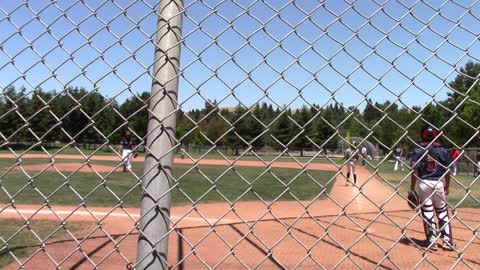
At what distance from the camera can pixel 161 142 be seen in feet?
6.33

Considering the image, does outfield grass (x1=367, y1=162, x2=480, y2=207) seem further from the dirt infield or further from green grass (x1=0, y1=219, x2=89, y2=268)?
green grass (x1=0, y1=219, x2=89, y2=268)

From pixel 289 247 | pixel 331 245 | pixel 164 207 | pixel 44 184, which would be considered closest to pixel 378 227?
pixel 331 245

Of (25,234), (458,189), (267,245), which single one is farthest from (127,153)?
(458,189)

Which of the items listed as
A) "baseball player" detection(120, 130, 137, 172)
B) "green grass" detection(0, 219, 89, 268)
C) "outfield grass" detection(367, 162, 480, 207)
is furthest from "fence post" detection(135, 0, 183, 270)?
"green grass" detection(0, 219, 89, 268)

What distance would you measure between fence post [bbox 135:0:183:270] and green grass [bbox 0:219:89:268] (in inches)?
130

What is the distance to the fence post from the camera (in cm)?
192

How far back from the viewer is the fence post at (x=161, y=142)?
192 cm

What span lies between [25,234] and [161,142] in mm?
5776

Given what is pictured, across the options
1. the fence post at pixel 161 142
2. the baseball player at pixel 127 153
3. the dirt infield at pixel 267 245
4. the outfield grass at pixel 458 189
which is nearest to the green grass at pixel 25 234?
the dirt infield at pixel 267 245

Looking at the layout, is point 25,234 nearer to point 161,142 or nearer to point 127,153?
point 127,153

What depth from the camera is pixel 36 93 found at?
2.34m

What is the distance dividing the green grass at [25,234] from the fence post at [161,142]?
3308 millimetres

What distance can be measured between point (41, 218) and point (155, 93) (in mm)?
7198

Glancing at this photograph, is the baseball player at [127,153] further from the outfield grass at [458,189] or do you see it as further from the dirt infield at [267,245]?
the outfield grass at [458,189]
